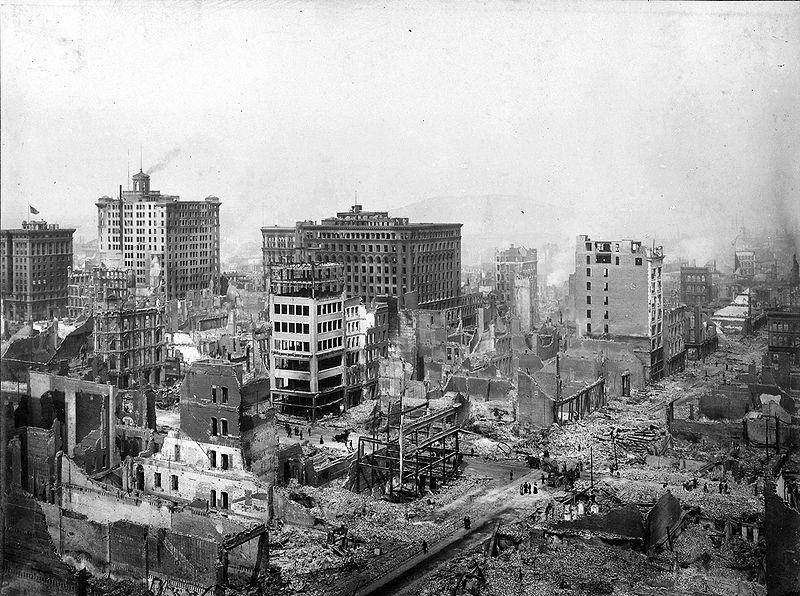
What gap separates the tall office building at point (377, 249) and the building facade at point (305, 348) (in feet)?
82.7

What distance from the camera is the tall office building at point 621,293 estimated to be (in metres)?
68.2

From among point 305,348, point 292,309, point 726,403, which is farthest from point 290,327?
point 726,403

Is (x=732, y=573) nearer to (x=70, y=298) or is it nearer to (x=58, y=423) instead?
(x=58, y=423)

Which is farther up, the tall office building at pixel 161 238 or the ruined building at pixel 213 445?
the tall office building at pixel 161 238

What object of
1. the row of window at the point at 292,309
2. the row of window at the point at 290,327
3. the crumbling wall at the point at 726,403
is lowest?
the crumbling wall at the point at 726,403

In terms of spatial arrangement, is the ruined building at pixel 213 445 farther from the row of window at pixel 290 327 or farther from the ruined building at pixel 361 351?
the ruined building at pixel 361 351

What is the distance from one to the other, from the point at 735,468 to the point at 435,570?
1745cm

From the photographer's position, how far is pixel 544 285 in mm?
106000

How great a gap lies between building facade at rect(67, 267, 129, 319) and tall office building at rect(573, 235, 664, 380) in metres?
34.5

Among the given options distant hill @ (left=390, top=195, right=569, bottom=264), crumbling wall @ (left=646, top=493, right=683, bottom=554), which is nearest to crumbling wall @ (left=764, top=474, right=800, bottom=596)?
crumbling wall @ (left=646, top=493, right=683, bottom=554)

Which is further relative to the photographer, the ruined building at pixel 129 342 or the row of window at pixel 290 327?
the ruined building at pixel 129 342

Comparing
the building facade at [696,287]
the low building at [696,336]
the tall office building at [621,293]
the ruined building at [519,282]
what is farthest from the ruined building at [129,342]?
the building facade at [696,287]

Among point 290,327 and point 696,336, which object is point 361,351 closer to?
point 290,327

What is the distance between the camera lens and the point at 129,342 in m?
64.1
